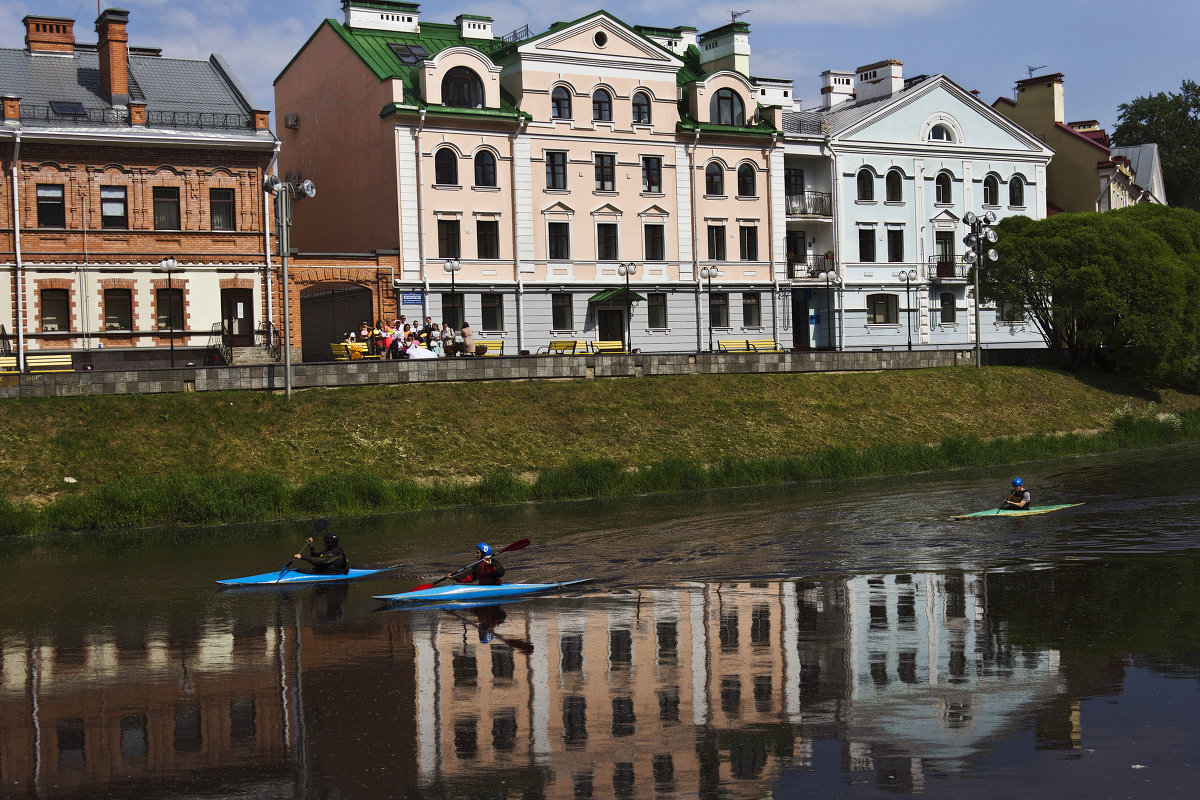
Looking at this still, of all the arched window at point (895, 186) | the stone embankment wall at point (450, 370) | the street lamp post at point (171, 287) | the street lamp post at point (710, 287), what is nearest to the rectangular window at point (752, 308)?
the street lamp post at point (710, 287)

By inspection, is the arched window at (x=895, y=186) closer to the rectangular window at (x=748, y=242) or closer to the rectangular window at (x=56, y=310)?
the rectangular window at (x=748, y=242)

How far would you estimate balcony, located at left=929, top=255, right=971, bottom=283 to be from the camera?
64250mm

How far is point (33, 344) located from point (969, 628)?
3539cm

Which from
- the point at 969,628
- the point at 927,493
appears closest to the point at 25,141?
the point at 927,493

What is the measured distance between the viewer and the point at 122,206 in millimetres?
46344

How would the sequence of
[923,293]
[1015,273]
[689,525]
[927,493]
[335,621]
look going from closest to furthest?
[335,621] → [689,525] → [927,493] → [1015,273] → [923,293]

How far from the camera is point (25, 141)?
146 feet

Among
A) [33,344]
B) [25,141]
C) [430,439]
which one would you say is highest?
[25,141]

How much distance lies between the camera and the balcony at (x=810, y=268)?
201 ft

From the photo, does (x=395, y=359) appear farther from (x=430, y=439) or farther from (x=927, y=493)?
(x=927, y=493)

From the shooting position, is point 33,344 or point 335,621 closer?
point 335,621

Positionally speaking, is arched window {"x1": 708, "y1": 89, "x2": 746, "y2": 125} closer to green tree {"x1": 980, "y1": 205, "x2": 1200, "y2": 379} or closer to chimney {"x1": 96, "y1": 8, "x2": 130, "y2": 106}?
green tree {"x1": 980, "y1": 205, "x2": 1200, "y2": 379}

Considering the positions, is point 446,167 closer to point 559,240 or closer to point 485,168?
point 485,168

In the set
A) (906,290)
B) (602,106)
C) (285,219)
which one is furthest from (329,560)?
(906,290)
